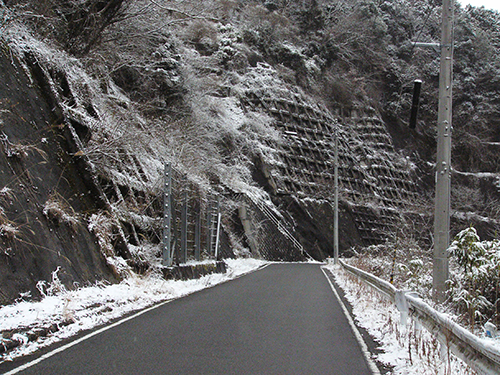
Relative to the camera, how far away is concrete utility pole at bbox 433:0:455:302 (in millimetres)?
9914

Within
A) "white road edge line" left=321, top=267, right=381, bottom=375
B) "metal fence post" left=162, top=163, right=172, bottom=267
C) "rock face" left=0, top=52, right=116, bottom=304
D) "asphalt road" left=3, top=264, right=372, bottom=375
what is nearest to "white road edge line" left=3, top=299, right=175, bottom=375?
"asphalt road" left=3, top=264, right=372, bottom=375

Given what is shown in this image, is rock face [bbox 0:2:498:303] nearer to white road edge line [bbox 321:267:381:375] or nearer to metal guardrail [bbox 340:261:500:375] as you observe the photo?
white road edge line [bbox 321:267:381:375]

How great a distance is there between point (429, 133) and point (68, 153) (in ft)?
161

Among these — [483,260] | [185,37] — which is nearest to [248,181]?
[185,37]

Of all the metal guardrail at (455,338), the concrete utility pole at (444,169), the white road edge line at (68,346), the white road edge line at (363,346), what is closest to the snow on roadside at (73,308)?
the white road edge line at (68,346)

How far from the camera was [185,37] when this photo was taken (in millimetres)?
36062

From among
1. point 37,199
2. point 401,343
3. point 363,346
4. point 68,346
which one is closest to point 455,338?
point 401,343

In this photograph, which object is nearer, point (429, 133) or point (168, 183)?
point (168, 183)

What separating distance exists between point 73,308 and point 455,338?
6582mm

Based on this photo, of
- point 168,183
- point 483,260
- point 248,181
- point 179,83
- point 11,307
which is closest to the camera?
point 11,307

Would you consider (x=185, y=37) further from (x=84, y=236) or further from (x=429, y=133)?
(x=429, y=133)

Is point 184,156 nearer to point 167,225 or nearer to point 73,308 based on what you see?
point 167,225

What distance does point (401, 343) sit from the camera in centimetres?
741

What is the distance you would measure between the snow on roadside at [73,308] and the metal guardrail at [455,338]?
4964 mm
